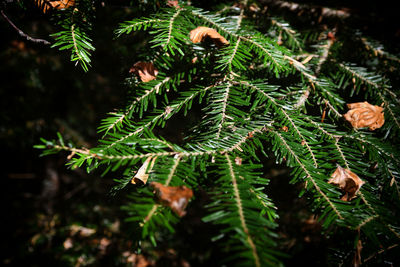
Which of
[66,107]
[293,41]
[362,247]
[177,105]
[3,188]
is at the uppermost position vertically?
[293,41]

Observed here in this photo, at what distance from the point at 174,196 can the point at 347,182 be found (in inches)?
24.6

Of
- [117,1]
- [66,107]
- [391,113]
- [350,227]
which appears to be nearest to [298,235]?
[391,113]

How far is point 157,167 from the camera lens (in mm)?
612

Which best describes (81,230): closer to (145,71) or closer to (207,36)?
(145,71)

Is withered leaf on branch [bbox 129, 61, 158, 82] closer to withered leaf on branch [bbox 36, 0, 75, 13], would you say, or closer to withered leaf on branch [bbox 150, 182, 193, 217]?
withered leaf on branch [bbox 36, 0, 75, 13]

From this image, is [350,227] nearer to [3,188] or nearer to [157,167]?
[157,167]

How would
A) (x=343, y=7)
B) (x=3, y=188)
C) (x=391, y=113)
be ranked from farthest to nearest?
(x=3, y=188)
(x=343, y=7)
(x=391, y=113)

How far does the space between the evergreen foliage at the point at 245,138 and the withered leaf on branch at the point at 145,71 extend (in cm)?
6

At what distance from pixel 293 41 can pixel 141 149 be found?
45.2 inches

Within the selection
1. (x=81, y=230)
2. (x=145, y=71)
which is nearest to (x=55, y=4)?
(x=145, y=71)

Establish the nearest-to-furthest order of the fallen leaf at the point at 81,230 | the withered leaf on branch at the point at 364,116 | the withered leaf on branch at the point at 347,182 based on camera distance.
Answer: the withered leaf on branch at the point at 347,182
the withered leaf on branch at the point at 364,116
the fallen leaf at the point at 81,230

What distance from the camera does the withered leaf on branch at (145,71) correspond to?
1.01m

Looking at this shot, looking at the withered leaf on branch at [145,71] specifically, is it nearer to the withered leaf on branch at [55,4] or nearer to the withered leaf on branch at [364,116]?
Result: the withered leaf on branch at [55,4]

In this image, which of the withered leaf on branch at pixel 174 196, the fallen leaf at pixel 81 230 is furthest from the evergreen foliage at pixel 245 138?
the fallen leaf at pixel 81 230
